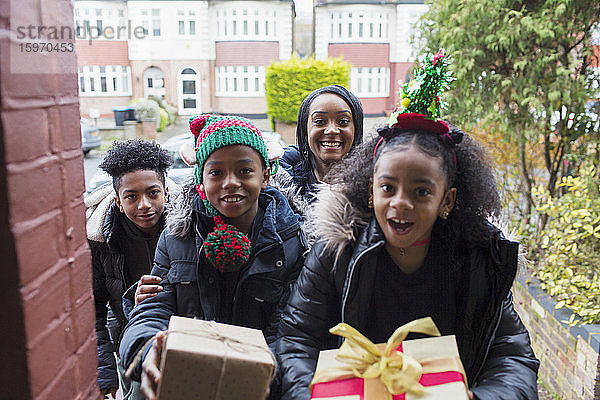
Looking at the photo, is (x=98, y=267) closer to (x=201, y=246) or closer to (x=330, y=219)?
(x=201, y=246)

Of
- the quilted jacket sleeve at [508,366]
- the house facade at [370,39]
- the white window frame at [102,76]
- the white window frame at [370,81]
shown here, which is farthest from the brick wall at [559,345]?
the white window frame at [102,76]

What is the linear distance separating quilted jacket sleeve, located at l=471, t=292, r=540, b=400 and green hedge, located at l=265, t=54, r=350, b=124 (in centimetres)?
1052

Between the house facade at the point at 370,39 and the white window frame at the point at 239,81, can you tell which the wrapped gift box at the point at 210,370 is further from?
the white window frame at the point at 239,81

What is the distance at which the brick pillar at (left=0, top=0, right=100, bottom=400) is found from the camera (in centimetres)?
77

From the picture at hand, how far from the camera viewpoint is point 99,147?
13578 mm

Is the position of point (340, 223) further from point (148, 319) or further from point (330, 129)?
point (330, 129)

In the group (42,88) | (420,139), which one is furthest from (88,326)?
(420,139)

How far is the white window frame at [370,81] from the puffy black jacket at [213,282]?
18.0 meters

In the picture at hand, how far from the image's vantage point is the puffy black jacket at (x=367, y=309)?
139 centimetres

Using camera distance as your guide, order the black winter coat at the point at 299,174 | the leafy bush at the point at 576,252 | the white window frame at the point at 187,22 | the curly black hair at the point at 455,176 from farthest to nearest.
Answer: the white window frame at the point at 187,22 < the leafy bush at the point at 576,252 < the black winter coat at the point at 299,174 < the curly black hair at the point at 455,176

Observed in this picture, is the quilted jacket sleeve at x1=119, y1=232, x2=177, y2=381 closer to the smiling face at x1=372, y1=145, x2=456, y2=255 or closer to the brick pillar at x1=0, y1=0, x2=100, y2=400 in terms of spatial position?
the brick pillar at x1=0, y1=0, x2=100, y2=400

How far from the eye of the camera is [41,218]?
86 centimetres

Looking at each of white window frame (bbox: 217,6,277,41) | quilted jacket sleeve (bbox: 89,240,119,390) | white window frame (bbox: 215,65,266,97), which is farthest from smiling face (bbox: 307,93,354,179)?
white window frame (bbox: 215,65,266,97)

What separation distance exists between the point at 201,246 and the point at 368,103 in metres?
18.6
